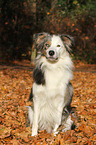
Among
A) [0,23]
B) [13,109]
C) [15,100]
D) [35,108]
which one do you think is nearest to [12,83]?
[15,100]

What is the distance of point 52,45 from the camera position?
3707mm

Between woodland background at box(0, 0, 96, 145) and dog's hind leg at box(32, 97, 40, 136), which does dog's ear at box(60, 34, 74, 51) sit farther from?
woodland background at box(0, 0, 96, 145)

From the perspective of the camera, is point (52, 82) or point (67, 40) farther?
point (67, 40)

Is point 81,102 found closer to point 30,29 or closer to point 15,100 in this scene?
point 15,100

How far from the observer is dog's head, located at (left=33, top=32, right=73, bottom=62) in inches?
143

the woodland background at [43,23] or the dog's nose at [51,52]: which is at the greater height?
the woodland background at [43,23]

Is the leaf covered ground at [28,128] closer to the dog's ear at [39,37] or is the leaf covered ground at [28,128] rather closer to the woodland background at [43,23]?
the dog's ear at [39,37]

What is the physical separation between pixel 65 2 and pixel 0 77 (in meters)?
12.3

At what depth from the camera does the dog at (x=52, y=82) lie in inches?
146

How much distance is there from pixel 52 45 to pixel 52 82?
0.73 meters

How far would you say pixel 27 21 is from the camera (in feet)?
53.7

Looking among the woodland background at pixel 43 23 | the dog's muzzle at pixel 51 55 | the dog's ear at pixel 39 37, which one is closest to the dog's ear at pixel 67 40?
the dog's ear at pixel 39 37

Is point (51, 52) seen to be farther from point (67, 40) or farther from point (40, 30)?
point (40, 30)

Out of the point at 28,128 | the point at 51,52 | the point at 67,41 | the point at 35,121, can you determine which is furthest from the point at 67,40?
the point at 28,128
